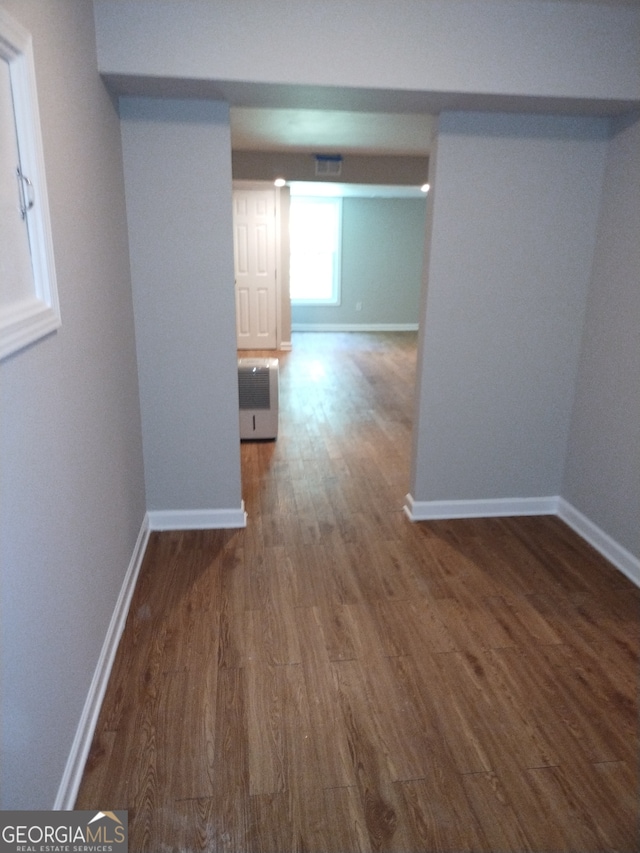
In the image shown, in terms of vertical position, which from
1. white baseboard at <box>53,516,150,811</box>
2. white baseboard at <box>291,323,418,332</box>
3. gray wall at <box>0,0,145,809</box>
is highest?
gray wall at <box>0,0,145,809</box>

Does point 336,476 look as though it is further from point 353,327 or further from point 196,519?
point 353,327

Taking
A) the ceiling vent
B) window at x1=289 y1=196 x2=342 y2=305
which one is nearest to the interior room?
the ceiling vent

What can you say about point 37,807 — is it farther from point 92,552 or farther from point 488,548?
point 488,548

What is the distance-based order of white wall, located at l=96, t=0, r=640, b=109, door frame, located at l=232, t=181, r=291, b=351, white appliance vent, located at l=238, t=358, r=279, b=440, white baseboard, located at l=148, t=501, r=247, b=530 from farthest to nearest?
door frame, located at l=232, t=181, r=291, b=351
white appliance vent, located at l=238, t=358, r=279, b=440
white baseboard, located at l=148, t=501, r=247, b=530
white wall, located at l=96, t=0, r=640, b=109

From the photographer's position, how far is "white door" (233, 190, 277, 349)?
24.0 ft

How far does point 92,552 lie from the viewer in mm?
1916

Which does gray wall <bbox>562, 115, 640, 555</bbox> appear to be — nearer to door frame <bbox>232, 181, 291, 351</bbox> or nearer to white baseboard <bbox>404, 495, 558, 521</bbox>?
white baseboard <bbox>404, 495, 558, 521</bbox>

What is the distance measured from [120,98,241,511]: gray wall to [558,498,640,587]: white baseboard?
1.81m

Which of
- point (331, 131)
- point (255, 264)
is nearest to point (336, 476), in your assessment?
point (331, 131)

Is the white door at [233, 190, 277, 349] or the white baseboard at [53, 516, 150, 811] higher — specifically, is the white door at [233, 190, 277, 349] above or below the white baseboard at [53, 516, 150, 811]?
above

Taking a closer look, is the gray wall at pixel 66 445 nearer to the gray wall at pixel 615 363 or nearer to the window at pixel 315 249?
the gray wall at pixel 615 363

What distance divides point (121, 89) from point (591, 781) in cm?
299

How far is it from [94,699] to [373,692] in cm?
91

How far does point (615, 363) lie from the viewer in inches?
109
